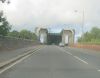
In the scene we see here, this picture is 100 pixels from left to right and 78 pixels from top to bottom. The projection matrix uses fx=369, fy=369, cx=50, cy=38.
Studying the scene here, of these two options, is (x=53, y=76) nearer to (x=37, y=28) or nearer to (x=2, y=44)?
(x=2, y=44)

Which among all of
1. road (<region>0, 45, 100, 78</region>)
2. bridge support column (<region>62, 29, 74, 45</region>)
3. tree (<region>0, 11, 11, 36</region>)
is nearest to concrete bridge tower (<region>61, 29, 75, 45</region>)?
bridge support column (<region>62, 29, 74, 45</region>)

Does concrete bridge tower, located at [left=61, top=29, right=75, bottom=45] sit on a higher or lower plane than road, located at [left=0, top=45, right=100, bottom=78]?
higher

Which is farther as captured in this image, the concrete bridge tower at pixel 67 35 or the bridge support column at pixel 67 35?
the concrete bridge tower at pixel 67 35

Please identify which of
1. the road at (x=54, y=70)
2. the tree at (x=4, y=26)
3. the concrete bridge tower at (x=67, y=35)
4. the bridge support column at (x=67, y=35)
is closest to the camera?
the road at (x=54, y=70)

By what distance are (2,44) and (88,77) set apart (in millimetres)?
25608

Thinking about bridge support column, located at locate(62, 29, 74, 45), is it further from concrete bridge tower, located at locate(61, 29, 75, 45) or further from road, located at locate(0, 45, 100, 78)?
road, located at locate(0, 45, 100, 78)

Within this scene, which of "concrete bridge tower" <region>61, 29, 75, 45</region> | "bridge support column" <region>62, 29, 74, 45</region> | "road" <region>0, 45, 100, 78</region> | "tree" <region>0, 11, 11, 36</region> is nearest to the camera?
"road" <region>0, 45, 100, 78</region>

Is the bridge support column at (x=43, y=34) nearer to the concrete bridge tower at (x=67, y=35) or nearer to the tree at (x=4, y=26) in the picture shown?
the concrete bridge tower at (x=67, y=35)

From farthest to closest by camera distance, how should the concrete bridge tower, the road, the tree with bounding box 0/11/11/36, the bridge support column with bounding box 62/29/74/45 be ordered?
the concrete bridge tower → the bridge support column with bounding box 62/29/74/45 → the tree with bounding box 0/11/11/36 → the road

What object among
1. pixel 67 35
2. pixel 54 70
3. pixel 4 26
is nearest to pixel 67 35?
pixel 67 35

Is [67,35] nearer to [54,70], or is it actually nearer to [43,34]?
[43,34]

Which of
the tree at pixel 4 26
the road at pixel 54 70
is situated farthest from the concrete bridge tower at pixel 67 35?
the road at pixel 54 70

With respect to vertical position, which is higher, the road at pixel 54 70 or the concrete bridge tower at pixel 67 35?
the concrete bridge tower at pixel 67 35

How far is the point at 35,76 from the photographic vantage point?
54.7ft
